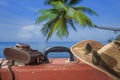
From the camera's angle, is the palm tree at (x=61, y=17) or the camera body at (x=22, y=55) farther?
the palm tree at (x=61, y=17)

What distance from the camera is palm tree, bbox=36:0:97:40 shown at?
1260 centimetres

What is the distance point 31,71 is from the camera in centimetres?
85

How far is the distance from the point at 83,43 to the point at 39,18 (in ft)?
38.9

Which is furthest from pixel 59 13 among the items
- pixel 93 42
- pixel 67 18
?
pixel 93 42

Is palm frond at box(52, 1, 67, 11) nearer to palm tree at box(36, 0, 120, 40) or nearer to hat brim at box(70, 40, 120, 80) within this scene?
palm tree at box(36, 0, 120, 40)

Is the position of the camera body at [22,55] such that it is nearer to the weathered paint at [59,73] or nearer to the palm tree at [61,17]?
the weathered paint at [59,73]

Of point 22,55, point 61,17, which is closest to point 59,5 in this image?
point 61,17

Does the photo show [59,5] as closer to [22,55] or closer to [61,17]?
[61,17]

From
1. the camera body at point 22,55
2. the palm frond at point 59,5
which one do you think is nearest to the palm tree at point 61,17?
the palm frond at point 59,5

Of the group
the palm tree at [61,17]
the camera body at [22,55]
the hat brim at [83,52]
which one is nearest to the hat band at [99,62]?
the hat brim at [83,52]

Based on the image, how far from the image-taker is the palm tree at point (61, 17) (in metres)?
12.6

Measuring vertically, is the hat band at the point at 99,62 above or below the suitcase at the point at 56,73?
above

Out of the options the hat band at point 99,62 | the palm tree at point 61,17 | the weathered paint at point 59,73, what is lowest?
the weathered paint at point 59,73

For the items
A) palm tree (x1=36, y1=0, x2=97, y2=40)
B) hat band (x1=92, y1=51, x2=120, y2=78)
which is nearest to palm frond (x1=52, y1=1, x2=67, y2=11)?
palm tree (x1=36, y1=0, x2=97, y2=40)
